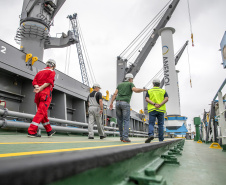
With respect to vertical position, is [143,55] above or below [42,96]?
above

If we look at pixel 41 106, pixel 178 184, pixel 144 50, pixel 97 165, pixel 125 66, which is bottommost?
pixel 178 184

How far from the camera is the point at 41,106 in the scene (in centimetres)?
365

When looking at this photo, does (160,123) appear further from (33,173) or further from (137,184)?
(33,173)

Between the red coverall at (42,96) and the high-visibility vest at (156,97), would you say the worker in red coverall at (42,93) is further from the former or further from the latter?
the high-visibility vest at (156,97)

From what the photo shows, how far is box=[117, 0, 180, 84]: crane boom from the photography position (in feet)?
45.4

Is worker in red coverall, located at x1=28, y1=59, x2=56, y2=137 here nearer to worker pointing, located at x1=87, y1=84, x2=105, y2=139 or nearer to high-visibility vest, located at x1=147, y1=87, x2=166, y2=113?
worker pointing, located at x1=87, y1=84, x2=105, y2=139

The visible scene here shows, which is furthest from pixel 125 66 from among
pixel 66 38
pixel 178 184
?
pixel 178 184

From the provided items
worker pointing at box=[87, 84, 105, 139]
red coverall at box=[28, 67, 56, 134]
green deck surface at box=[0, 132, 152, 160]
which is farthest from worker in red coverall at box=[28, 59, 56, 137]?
worker pointing at box=[87, 84, 105, 139]

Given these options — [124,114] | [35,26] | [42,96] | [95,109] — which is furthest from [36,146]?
[35,26]

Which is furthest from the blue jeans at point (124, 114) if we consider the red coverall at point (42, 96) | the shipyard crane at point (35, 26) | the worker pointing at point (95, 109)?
the shipyard crane at point (35, 26)

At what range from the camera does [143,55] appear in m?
14.9

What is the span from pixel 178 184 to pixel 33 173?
3.49 feet

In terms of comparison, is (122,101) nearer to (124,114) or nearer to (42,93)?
(124,114)

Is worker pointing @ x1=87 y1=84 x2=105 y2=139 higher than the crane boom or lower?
lower
